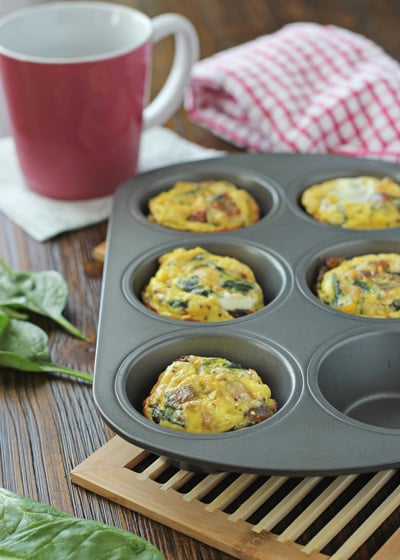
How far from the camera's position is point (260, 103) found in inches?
90.7

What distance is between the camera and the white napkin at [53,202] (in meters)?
2.08

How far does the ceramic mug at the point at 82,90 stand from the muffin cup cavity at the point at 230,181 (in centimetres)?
15

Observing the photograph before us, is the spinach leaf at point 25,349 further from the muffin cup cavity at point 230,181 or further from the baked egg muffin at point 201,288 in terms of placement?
the muffin cup cavity at point 230,181

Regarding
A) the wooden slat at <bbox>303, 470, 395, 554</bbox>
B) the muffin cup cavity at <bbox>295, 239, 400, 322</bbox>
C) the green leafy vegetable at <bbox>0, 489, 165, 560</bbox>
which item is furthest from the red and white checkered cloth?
the green leafy vegetable at <bbox>0, 489, 165, 560</bbox>

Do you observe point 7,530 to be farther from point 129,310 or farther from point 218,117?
point 218,117

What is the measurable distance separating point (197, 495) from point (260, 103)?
128 centimetres

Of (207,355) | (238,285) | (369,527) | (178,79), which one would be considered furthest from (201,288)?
(178,79)

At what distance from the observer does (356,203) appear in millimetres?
1899

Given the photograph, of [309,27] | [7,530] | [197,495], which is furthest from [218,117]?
[7,530]

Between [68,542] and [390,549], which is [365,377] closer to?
[390,549]

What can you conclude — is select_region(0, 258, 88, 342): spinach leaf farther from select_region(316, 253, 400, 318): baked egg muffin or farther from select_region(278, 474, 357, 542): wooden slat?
select_region(278, 474, 357, 542): wooden slat

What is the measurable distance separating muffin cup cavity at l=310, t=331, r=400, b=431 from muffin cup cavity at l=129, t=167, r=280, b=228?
50cm

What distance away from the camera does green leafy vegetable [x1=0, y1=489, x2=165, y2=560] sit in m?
1.12

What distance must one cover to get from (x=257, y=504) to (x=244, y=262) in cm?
61
